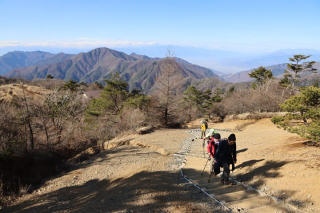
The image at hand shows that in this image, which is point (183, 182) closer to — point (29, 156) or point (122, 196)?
point (122, 196)

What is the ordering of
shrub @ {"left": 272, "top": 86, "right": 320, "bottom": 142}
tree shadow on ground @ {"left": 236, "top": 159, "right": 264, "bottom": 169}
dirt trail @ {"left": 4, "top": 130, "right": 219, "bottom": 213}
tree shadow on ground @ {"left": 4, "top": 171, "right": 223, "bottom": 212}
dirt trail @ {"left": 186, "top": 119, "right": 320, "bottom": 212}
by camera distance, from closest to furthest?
dirt trail @ {"left": 186, "top": 119, "right": 320, "bottom": 212} < tree shadow on ground @ {"left": 4, "top": 171, "right": 223, "bottom": 212} < dirt trail @ {"left": 4, "top": 130, "right": 219, "bottom": 213} < shrub @ {"left": 272, "top": 86, "right": 320, "bottom": 142} < tree shadow on ground @ {"left": 236, "top": 159, "right": 264, "bottom": 169}

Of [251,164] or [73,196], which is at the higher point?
[251,164]

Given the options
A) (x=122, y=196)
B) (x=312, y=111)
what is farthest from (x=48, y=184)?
(x=312, y=111)

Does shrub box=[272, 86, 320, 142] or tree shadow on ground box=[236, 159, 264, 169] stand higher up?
shrub box=[272, 86, 320, 142]

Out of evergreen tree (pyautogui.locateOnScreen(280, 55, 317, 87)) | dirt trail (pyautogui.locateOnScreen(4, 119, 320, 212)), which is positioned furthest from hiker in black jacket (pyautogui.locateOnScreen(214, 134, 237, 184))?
evergreen tree (pyautogui.locateOnScreen(280, 55, 317, 87))

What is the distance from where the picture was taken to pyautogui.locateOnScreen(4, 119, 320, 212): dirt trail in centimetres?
566

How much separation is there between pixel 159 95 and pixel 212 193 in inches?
→ 676

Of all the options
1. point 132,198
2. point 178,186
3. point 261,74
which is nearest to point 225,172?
point 178,186

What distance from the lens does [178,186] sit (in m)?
7.29

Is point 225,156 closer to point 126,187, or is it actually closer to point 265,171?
point 265,171

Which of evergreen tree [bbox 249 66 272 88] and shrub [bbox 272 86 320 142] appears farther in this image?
evergreen tree [bbox 249 66 272 88]

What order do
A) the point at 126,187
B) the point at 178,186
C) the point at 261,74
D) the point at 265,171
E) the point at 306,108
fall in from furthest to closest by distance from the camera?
the point at 261,74 → the point at 306,108 → the point at 126,187 → the point at 265,171 → the point at 178,186

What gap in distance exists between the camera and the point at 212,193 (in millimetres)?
6559

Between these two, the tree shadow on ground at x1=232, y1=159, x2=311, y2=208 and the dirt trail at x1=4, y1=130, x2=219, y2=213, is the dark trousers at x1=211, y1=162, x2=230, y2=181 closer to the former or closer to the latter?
the tree shadow on ground at x1=232, y1=159, x2=311, y2=208
